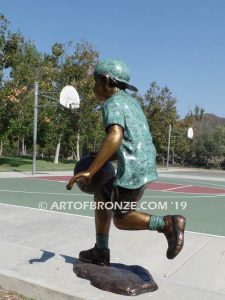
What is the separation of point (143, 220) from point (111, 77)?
124cm

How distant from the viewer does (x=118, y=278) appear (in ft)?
11.5

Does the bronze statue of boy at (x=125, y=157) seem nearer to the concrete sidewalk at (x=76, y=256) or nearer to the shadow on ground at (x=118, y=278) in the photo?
the shadow on ground at (x=118, y=278)

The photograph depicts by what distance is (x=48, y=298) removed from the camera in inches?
133

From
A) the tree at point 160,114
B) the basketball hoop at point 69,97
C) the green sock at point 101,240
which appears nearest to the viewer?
the green sock at point 101,240

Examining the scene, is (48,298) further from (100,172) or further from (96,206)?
(100,172)

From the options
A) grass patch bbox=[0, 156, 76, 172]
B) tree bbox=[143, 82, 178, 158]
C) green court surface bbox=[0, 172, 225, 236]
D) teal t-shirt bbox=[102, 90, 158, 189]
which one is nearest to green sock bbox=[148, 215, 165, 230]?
teal t-shirt bbox=[102, 90, 158, 189]

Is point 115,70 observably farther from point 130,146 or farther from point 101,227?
point 101,227

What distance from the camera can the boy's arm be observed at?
3129 mm

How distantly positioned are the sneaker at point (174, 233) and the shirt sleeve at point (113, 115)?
0.87 m

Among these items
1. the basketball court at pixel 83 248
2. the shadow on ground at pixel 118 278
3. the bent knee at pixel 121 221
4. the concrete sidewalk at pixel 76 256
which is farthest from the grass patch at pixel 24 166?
the bent knee at pixel 121 221

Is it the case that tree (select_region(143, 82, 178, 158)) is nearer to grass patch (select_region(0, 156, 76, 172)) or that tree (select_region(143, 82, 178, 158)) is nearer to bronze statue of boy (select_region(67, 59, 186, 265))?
grass patch (select_region(0, 156, 76, 172))

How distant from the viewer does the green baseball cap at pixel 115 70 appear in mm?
3443

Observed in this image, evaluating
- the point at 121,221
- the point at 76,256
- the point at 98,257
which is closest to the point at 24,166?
the point at 76,256

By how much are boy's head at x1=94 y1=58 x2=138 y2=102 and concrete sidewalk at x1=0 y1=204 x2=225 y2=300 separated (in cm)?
167
